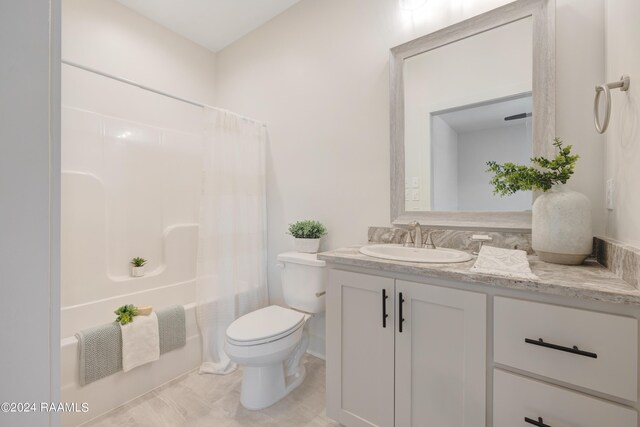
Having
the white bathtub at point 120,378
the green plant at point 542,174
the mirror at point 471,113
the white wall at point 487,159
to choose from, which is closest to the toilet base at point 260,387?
the white bathtub at point 120,378

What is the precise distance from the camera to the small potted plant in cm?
223

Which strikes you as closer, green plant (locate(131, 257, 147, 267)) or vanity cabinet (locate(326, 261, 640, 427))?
vanity cabinet (locate(326, 261, 640, 427))

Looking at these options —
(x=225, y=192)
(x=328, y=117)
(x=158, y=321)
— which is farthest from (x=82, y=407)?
(x=328, y=117)

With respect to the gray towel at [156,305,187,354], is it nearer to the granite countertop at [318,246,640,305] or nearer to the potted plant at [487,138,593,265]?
the granite countertop at [318,246,640,305]

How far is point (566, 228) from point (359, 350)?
98 cm

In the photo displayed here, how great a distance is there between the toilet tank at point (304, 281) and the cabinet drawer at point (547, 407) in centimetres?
104

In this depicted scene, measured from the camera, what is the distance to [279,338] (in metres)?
1.52

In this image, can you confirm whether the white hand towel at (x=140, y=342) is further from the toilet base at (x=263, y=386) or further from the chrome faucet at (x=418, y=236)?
the chrome faucet at (x=418, y=236)

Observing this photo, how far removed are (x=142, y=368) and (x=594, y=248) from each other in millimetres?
2398

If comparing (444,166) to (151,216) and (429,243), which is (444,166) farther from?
(151,216)

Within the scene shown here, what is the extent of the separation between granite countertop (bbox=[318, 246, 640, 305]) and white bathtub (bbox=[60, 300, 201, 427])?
1.38 meters

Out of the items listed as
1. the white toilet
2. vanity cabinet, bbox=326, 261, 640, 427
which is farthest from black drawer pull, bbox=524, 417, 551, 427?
the white toilet
